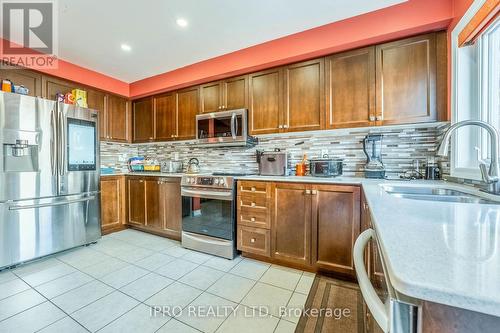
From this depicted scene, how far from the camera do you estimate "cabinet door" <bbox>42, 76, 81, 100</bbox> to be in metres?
2.65

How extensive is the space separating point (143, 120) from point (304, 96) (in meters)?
2.69

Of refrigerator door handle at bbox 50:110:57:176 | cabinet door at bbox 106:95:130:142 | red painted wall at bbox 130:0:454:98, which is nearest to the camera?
red painted wall at bbox 130:0:454:98

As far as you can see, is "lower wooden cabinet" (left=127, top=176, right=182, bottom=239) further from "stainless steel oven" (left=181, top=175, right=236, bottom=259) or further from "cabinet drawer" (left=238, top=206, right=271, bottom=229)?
"cabinet drawer" (left=238, top=206, right=271, bottom=229)

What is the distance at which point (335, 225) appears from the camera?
1.90 m

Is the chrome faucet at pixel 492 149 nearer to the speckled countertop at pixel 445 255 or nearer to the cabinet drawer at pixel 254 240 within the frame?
the speckled countertop at pixel 445 255

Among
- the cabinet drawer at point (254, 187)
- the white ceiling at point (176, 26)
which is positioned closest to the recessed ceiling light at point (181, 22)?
the white ceiling at point (176, 26)

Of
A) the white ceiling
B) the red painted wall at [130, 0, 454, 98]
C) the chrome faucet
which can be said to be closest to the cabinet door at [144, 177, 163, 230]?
the red painted wall at [130, 0, 454, 98]

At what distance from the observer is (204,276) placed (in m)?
1.99

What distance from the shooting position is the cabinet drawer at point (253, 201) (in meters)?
2.21

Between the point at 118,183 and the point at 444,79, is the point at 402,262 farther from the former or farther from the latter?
the point at 118,183

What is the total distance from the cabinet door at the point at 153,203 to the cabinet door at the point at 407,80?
9.35 ft

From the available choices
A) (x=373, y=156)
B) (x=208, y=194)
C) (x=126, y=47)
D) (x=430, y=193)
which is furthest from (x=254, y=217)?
(x=126, y=47)

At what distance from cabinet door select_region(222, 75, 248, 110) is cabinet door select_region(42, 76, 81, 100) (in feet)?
6.99
